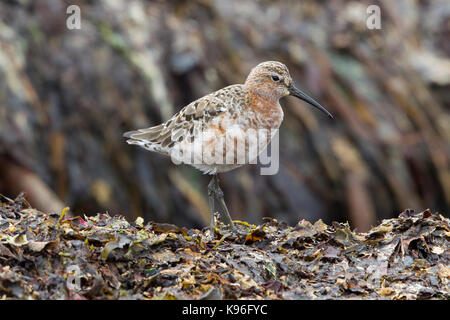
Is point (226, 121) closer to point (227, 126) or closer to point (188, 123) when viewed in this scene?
point (227, 126)

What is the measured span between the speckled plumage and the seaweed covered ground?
638 millimetres

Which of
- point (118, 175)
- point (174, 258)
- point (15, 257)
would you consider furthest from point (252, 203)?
point (15, 257)

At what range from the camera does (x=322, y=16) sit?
9336 mm

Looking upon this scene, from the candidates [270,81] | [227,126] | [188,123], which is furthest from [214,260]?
[270,81]

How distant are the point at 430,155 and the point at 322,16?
2658 millimetres

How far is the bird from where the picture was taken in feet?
14.7

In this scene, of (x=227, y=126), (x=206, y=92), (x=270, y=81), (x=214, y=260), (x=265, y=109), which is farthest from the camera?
(x=206, y=92)

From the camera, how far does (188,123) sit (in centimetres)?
476

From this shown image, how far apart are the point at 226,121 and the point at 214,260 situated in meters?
1.26

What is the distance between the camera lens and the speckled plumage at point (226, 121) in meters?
4.50

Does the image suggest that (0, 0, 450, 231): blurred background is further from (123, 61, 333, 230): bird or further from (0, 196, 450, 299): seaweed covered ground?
(0, 196, 450, 299): seaweed covered ground

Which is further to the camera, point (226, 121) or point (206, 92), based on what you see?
point (206, 92)

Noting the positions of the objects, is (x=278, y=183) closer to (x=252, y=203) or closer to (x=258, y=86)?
(x=252, y=203)

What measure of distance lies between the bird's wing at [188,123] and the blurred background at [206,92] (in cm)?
153
